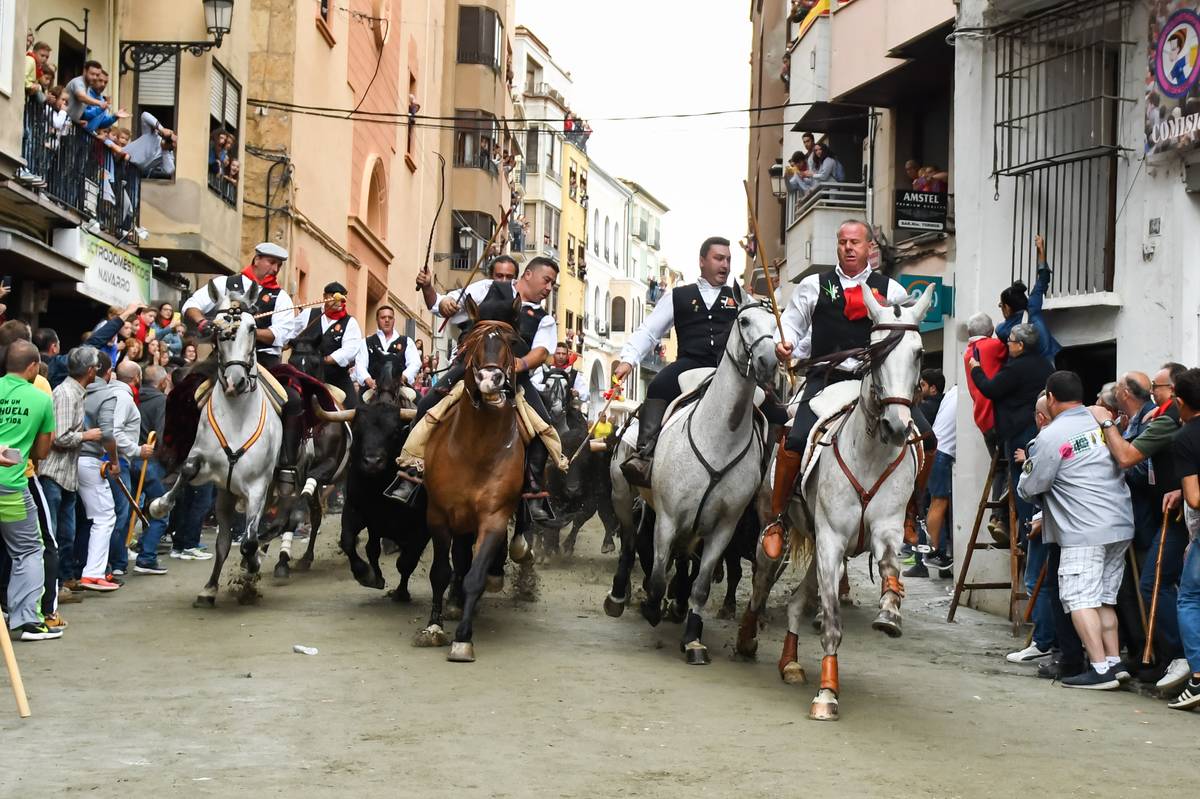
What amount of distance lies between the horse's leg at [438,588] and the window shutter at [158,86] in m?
14.2

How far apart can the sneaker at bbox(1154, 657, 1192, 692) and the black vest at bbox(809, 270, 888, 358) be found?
2.86 m

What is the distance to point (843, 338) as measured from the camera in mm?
11156

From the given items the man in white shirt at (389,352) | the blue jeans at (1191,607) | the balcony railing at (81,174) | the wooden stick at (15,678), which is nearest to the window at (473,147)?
the balcony railing at (81,174)

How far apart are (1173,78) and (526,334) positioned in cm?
576

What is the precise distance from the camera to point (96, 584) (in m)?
14.0

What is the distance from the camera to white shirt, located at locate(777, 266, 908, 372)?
Answer: 36.8 ft

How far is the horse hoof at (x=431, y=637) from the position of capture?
11.2m

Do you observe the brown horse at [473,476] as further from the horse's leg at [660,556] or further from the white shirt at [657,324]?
the white shirt at [657,324]

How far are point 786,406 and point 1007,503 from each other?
364 centimetres

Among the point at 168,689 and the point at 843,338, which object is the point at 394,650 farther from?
the point at 843,338

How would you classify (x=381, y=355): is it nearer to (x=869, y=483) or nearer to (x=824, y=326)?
(x=824, y=326)

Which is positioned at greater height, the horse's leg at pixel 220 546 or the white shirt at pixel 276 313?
the white shirt at pixel 276 313

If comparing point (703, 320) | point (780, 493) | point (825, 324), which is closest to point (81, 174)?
point (703, 320)

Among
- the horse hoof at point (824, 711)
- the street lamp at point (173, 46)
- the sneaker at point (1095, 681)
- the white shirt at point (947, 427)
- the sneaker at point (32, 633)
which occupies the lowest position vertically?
the sneaker at point (1095, 681)
